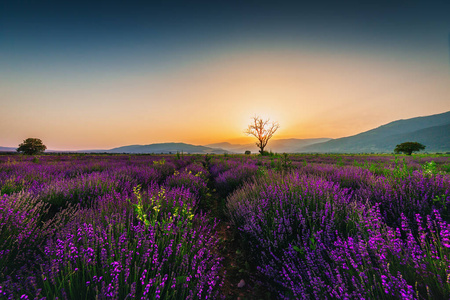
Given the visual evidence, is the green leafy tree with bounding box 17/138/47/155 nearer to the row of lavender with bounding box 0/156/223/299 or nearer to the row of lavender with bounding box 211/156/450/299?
the row of lavender with bounding box 0/156/223/299

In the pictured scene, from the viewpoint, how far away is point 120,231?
1.84 metres

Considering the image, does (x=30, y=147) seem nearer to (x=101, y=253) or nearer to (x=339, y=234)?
(x=101, y=253)

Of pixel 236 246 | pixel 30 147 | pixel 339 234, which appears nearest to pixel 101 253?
pixel 236 246

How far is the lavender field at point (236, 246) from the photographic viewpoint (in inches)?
49.1

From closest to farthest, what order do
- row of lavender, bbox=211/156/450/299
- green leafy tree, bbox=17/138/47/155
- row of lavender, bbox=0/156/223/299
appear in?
row of lavender, bbox=0/156/223/299
row of lavender, bbox=211/156/450/299
green leafy tree, bbox=17/138/47/155

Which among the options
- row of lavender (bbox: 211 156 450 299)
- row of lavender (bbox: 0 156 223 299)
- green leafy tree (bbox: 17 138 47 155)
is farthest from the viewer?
green leafy tree (bbox: 17 138 47 155)

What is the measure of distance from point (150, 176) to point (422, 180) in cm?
619

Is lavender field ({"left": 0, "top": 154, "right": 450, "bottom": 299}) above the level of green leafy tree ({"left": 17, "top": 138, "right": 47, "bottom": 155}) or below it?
below

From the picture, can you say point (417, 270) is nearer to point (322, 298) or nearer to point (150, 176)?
point (322, 298)

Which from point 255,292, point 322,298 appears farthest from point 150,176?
point 322,298

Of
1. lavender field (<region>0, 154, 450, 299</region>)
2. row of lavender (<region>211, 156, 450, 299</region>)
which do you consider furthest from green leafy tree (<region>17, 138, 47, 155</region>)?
row of lavender (<region>211, 156, 450, 299</region>)

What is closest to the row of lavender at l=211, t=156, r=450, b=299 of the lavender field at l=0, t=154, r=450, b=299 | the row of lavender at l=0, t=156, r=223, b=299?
the lavender field at l=0, t=154, r=450, b=299

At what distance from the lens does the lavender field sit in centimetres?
125

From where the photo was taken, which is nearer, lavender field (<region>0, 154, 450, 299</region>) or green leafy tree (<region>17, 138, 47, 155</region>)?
lavender field (<region>0, 154, 450, 299</region>)
